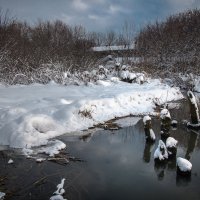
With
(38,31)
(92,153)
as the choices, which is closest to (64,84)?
(92,153)

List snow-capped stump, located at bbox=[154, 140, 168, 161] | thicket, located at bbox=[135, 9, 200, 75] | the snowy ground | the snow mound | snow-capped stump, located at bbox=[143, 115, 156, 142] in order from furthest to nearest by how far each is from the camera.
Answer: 1. thicket, located at bbox=[135, 9, 200, 75]
2. snow-capped stump, located at bbox=[143, 115, 156, 142]
3. the snowy ground
4. the snow mound
5. snow-capped stump, located at bbox=[154, 140, 168, 161]

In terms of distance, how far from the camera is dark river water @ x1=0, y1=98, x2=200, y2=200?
17.0 ft

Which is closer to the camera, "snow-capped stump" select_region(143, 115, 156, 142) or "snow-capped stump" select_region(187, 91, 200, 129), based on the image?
"snow-capped stump" select_region(143, 115, 156, 142)

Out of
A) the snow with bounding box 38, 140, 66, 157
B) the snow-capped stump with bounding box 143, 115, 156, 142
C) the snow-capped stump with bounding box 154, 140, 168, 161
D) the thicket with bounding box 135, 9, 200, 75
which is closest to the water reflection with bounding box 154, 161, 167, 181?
the snow-capped stump with bounding box 154, 140, 168, 161

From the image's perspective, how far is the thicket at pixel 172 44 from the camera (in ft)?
86.9

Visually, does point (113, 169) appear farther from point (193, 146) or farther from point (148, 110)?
point (148, 110)

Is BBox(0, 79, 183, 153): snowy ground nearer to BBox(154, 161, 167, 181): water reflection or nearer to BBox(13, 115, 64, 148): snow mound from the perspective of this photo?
BBox(13, 115, 64, 148): snow mound

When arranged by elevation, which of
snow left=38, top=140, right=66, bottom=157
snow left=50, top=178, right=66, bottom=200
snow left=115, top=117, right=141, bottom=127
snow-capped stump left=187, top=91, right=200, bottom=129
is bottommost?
snow left=50, top=178, right=66, bottom=200

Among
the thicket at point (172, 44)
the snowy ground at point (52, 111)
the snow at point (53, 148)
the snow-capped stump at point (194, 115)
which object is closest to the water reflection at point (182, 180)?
the snow at point (53, 148)

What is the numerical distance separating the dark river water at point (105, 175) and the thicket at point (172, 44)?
1620 cm

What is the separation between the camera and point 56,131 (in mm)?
8391

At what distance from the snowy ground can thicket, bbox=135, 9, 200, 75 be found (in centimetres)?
1152

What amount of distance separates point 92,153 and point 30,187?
2259 millimetres

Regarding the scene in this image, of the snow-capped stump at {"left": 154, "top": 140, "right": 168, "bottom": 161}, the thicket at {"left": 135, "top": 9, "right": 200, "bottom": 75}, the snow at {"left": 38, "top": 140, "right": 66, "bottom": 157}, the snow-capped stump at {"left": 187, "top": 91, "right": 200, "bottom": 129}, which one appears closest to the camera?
the snow-capped stump at {"left": 154, "top": 140, "right": 168, "bottom": 161}
